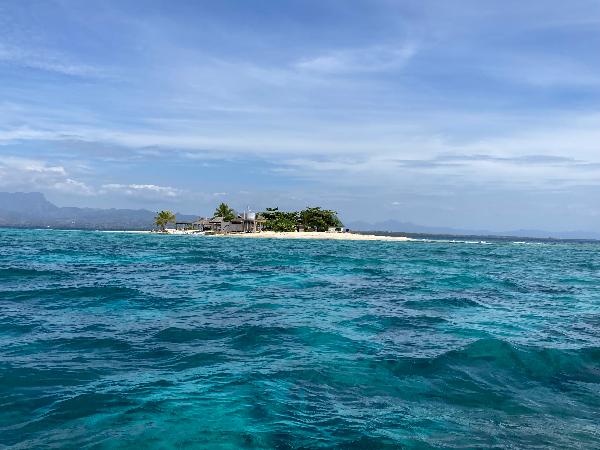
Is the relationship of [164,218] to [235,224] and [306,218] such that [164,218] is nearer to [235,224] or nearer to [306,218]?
[235,224]

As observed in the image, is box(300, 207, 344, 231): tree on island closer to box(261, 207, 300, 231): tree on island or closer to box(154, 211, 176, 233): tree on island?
box(261, 207, 300, 231): tree on island

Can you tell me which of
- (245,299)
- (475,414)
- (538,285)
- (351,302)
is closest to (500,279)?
(538,285)

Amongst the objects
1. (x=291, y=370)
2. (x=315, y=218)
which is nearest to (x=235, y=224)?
(x=315, y=218)

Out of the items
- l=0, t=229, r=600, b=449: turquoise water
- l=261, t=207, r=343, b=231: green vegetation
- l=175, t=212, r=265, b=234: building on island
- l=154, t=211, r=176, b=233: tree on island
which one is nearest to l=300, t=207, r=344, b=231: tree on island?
l=261, t=207, r=343, b=231: green vegetation

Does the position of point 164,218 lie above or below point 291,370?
above

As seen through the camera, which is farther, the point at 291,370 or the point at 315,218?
the point at 315,218

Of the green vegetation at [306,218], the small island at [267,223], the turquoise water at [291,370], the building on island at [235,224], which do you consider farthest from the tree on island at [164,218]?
the turquoise water at [291,370]

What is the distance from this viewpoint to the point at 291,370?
11.7 metres

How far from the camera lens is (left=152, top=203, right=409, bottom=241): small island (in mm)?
137250

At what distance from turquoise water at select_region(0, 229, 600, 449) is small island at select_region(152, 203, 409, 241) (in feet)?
353

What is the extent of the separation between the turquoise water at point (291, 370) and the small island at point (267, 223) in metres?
108

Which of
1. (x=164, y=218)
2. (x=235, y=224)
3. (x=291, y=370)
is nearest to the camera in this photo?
(x=291, y=370)

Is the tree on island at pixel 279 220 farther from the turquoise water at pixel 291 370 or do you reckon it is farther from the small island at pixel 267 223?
the turquoise water at pixel 291 370

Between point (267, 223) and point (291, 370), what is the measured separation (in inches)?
5084
